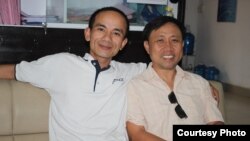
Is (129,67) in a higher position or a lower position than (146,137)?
higher

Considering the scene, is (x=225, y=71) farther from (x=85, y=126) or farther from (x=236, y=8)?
(x=85, y=126)

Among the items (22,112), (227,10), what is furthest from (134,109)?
(227,10)

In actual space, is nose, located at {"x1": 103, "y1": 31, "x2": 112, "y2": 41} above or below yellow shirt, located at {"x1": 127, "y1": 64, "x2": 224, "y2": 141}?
above

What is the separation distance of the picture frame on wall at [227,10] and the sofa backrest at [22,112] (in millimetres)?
3496

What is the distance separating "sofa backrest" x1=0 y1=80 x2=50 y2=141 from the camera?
1510mm

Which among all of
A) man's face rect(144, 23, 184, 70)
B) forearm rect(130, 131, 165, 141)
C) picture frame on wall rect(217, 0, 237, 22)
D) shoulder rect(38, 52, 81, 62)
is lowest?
forearm rect(130, 131, 165, 141)

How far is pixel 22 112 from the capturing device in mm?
1532

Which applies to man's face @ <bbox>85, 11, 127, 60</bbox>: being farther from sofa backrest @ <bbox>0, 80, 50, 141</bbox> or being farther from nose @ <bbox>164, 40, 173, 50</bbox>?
sofa backrest @ <bbox>0, 80, 50, 141</bbox>

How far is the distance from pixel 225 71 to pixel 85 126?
353 cm

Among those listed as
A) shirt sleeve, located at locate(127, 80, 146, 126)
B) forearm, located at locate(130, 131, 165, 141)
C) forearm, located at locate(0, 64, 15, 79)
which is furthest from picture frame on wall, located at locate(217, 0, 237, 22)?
forearm, located at locate(0, 64, 15, 79)

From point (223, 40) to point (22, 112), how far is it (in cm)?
369

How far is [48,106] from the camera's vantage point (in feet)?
5.13

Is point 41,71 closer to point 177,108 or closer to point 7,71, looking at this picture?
point 7,71

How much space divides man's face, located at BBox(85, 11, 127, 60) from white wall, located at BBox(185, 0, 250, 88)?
2950 millimetres
